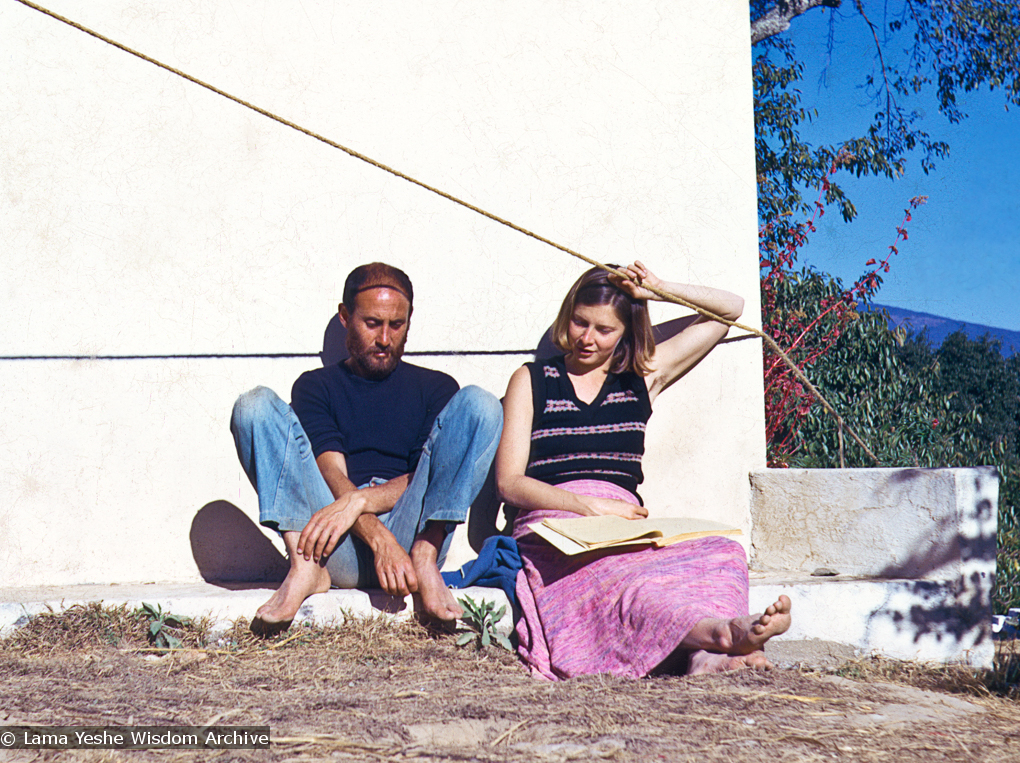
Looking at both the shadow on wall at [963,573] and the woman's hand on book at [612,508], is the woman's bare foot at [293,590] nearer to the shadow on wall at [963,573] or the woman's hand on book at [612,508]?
the woman's hand on book at [612,508]

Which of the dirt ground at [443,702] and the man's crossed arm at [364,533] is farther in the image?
the man's crossed arm at [364,533]

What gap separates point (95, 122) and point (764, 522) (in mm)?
3143

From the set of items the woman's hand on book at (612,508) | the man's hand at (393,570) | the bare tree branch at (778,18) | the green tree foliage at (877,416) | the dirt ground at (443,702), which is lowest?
the dirt ground at (443,702)

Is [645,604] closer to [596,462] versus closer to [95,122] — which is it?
[596,462]

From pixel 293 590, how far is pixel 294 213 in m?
1.60

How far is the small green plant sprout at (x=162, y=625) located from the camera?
2.68 meters

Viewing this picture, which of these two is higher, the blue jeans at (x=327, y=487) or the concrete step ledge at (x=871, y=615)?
the blue jeans at (x=327, y=487)

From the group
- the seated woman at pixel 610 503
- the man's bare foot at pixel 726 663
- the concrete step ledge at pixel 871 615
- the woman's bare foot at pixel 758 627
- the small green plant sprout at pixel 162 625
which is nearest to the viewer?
the woman's bare foot at pixel 758 627

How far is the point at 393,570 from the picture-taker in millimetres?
2758

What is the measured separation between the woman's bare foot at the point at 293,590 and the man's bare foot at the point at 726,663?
3.89 feet

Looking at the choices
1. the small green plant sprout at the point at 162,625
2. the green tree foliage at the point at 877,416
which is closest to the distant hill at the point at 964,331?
the green tree foliage at the point at 877,416

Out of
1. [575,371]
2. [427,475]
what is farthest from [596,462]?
[427,475]

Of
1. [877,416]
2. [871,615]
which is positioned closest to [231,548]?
[871,615]

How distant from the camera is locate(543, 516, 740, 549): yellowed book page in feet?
8.56
